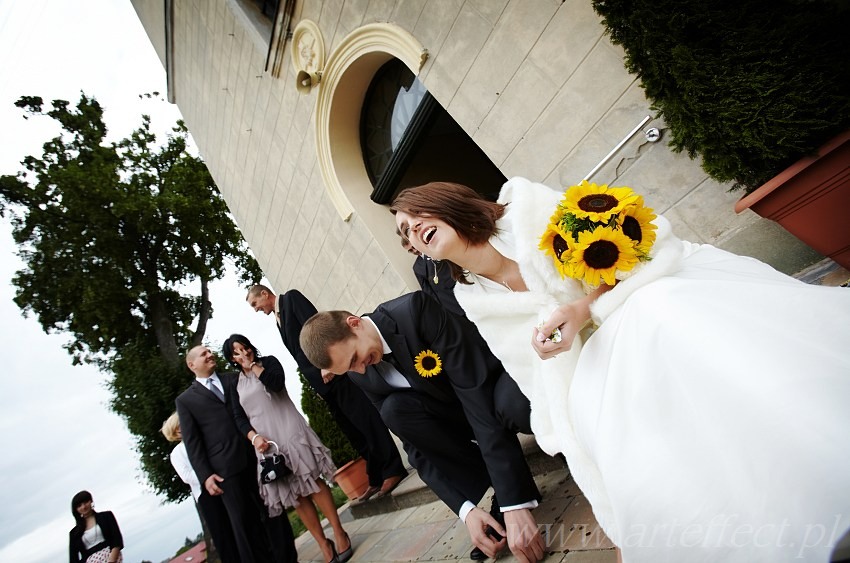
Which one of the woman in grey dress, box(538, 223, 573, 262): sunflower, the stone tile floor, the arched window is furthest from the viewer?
the arched window

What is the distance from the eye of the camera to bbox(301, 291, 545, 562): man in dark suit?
2.16 meters

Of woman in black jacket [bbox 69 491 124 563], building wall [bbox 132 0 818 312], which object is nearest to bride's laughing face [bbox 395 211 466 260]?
building wall [bbox 132 0 818 312]

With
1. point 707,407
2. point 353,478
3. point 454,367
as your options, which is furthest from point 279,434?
point 707,407

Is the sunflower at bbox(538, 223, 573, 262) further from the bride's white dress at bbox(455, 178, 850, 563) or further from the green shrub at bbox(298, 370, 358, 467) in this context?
the green shrub at bbox(298, 370, 358, 467)

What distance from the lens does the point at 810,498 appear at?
0.87 metres

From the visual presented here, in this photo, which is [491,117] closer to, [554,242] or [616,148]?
[616,148]

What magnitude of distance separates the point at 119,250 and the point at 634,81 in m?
15.2

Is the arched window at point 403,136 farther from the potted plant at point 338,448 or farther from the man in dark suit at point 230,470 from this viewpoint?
the man in dark suit at point 230,470

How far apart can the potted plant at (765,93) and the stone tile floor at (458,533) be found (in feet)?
5.70

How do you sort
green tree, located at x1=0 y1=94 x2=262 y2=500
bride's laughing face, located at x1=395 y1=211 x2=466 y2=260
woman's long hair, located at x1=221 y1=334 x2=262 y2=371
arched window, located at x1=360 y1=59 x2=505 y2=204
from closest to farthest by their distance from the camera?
bride's laughing face, located at x1=395 y1=211 x2=466 y2=260
woman's long hair, located at x1=221 y1=334 x2=262 y2=371
arched window, located at x1=360 y1=59 x2=505 y2=204
green tree, located at x1=0 y1=94 x2=262 y2=500

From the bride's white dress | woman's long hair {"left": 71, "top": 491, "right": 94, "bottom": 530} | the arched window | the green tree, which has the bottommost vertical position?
the bride's white dress

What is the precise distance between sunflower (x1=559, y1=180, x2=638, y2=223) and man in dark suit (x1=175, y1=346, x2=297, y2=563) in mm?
3789

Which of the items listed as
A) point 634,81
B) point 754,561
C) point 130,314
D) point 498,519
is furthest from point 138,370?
point 754,561

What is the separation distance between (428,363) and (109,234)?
14.5 meters
